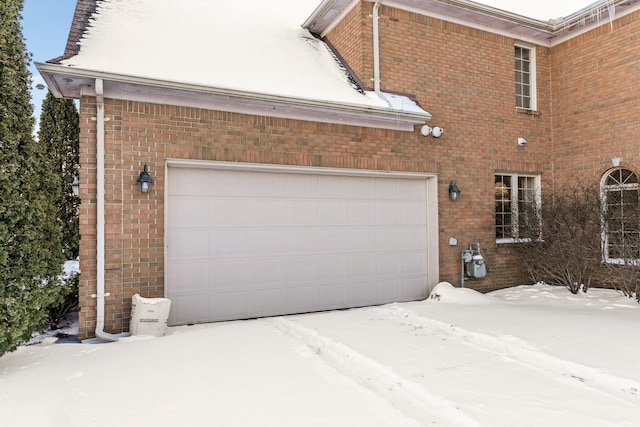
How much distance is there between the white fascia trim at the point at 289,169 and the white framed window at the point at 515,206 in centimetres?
203

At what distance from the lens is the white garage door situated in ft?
19.3

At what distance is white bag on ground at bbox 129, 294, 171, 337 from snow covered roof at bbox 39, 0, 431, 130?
110 inches

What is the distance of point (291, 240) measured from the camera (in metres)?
6.53

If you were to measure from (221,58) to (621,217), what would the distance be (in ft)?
24.2

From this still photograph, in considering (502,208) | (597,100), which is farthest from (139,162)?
(597,100)

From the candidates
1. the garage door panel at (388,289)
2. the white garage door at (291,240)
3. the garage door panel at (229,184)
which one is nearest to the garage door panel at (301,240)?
the white garage door at (291,240)

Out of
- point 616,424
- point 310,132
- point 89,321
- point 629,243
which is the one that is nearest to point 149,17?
point 310,132

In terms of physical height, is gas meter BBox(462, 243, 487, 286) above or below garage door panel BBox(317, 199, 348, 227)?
below

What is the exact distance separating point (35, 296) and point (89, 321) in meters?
1.13

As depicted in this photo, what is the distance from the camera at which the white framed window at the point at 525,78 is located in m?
9.07

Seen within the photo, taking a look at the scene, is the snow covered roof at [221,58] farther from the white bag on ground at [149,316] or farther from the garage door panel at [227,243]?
the white bag on ground at [149,316]

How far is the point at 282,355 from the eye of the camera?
443 cm

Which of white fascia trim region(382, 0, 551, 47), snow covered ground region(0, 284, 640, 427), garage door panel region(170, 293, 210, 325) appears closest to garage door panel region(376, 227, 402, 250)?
snow covered ground region(0, 284, 640, 427)

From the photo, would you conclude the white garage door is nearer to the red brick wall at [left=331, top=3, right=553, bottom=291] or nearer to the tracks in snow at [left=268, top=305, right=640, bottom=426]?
the red brick wall at [left=331, top=3, right=553, bottom=291]
